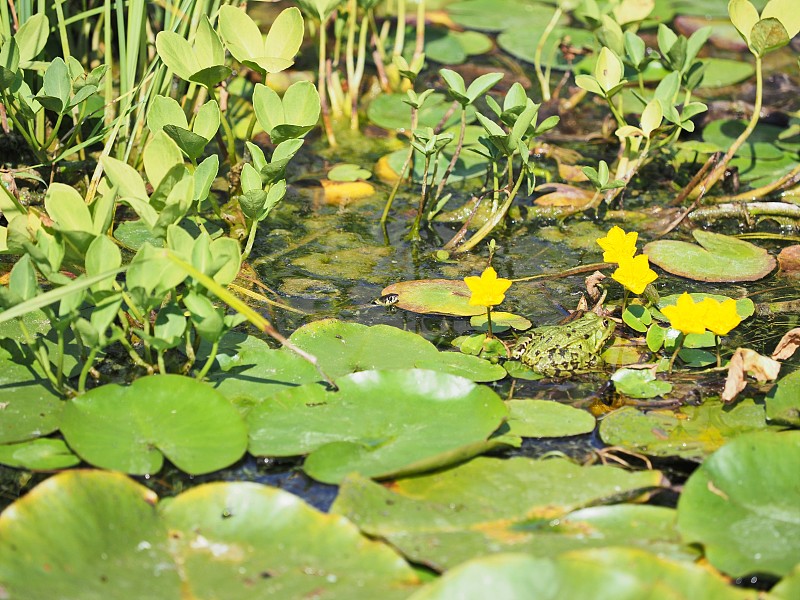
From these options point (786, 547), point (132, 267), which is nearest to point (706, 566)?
point (786, 547)

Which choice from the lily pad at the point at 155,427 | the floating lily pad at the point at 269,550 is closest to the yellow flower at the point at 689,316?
the floating lily pad at the point at 269,550

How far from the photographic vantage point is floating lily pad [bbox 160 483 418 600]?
1.56m

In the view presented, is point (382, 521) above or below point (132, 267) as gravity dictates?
below

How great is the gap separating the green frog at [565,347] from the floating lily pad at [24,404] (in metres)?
1.21

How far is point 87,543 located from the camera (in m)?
1.63

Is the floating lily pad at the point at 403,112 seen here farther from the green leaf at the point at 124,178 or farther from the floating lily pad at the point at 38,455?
the floating lily pad at the point at 38,455

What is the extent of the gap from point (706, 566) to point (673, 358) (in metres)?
0.75

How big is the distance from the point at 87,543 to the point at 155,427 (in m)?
0.39

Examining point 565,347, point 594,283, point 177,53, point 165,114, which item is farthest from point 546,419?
point 177,53

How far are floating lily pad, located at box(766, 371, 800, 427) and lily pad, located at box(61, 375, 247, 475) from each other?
1.27 m

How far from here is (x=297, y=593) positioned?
1549 millimetres

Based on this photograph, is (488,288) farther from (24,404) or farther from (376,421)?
(24,404)

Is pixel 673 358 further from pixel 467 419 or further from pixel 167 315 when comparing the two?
pixel 167 315

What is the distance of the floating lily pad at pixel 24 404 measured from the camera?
6.48 ft
